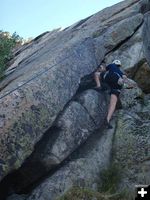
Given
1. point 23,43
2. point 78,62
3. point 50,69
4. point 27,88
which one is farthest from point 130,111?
point 23,43

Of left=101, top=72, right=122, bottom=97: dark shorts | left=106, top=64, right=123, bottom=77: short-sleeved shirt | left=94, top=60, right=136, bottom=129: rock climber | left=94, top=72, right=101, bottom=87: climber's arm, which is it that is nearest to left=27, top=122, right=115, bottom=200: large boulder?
left=94, top=60, right=136, bottom=129: rock climber

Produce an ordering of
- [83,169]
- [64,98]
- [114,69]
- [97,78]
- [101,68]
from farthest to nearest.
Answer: [101,68]
[97,78]
[114,69]
[64,98]
[83,169]

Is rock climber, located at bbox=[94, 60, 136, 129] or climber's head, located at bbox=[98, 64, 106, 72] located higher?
climber's head, located at bbox=[98, 64, 106, 72]

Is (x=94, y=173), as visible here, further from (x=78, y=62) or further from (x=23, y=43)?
(x=23, y=43)

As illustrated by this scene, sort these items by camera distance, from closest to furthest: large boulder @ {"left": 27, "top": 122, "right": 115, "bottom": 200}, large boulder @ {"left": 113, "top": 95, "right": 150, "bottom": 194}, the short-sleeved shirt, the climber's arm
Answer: large boulder @ {"left": 27, "top": 122, "right": 115, "bottom": 200} < large boulder @ {"left": 113, "top": 95, "right": 150, "bottom": 194} < the short-sleeved shirt < the climber's arm

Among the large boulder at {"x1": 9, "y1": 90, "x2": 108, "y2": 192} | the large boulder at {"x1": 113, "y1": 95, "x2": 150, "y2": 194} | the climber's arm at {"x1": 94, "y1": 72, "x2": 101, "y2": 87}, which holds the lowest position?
the large boulder at {"x1": 113, "y1": 95, "x2": 150, "y2": 194}

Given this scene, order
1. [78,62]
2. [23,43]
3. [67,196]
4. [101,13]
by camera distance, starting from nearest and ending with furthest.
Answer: [67,196] → [78,62] → [101,13] → [23,43]

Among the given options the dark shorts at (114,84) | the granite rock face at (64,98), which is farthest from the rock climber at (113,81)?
the granite rock face at (64,98)

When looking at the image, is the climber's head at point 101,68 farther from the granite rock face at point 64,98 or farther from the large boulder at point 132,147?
the large boulder at point 132,147

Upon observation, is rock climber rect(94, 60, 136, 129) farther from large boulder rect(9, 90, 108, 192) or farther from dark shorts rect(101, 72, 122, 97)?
large boulder rect(9, 90, 108, 192)

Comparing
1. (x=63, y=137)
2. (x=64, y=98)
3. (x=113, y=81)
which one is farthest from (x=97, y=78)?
(x=63, y=137)

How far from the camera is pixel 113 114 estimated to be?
16.9m

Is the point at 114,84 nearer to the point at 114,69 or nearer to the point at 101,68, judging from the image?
the point at 114,69

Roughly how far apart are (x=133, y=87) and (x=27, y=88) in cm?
592
